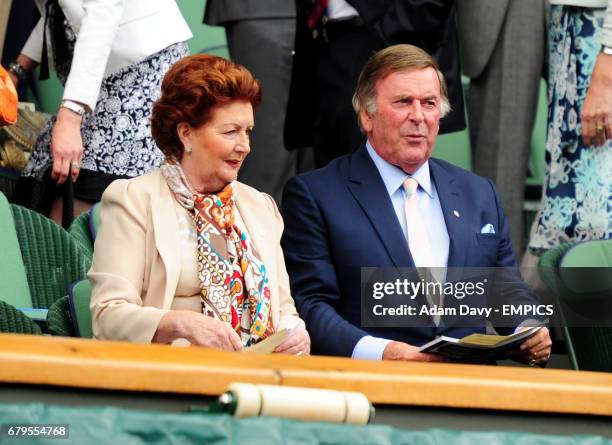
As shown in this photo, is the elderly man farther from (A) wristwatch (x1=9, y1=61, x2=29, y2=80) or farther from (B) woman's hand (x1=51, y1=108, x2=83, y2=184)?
(A) wristwatch (x1=9, y1=61, x2=29, y2=80)

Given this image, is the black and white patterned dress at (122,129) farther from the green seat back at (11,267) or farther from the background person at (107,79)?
the green seat back at (11,267)

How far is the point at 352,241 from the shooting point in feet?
12.6

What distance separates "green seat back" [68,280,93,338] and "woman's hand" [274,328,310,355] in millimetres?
464

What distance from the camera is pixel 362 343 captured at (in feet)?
12.0

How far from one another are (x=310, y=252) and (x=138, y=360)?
1.94m

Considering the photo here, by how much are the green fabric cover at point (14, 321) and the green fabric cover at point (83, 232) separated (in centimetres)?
80

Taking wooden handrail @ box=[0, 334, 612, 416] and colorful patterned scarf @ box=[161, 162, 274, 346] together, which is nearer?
wooden handrail @ box=[0, 334, 612, 416]

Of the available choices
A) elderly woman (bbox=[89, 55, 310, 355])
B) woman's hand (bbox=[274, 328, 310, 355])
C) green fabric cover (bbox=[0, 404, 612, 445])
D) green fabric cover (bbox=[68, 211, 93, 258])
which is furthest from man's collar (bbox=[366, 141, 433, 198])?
green fabric cover (bbox=[0, 404, 612, 445])

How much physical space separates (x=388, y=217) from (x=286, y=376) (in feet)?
6.35

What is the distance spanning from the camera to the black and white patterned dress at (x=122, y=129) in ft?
14.7

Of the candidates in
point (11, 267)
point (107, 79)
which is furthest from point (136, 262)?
point (107, 79)

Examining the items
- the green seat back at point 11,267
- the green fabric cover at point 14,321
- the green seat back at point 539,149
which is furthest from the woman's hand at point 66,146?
the green seat back at point 539,149

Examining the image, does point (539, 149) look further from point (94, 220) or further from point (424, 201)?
point (94, 220)

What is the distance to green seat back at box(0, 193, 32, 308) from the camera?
3783 millimetres
